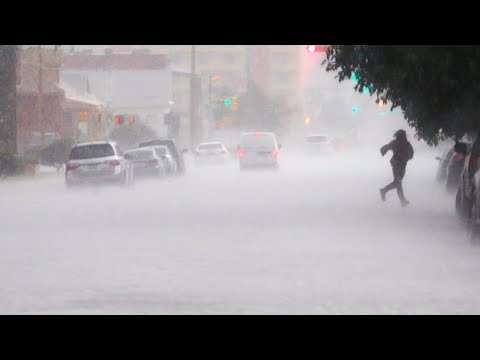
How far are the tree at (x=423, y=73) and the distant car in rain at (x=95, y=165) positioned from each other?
1426 centimetres

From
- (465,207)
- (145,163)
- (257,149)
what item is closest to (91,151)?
(145,163)

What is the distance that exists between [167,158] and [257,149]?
27.8 ft

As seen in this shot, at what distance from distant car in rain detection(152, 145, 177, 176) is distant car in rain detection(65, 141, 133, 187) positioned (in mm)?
7569

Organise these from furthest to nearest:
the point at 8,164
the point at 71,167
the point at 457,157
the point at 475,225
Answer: the point at 8,164
the point at 71,167
the point at 457,157
the point at 475,225

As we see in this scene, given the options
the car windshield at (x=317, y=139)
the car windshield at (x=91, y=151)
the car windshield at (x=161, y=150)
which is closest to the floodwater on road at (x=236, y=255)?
the car windshield at (x=91, y=151)

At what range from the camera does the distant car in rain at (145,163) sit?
4475 cm

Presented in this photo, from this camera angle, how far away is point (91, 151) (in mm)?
39406

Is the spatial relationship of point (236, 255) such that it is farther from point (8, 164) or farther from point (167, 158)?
point (167, 158)

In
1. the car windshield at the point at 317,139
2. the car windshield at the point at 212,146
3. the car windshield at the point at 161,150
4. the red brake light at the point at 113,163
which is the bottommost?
the car windshield at the point at 317,139

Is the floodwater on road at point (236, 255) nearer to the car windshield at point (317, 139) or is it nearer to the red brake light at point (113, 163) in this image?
the red brake light at point (113, 163)

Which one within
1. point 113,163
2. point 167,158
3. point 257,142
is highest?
point 113,163

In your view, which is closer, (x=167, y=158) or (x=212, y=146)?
(x=167, y=158)
